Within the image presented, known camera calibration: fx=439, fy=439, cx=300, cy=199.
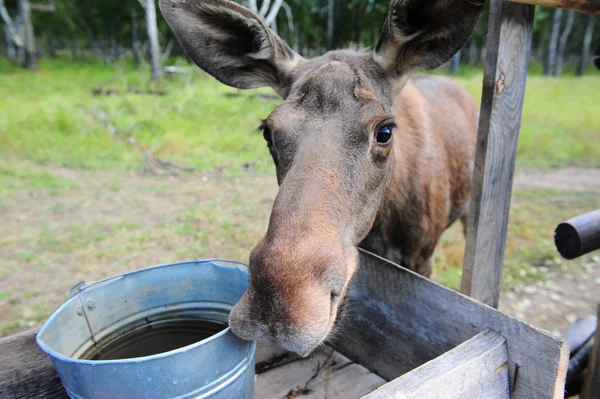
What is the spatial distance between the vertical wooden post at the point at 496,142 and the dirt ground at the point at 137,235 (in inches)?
106

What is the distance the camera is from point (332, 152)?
221 cm

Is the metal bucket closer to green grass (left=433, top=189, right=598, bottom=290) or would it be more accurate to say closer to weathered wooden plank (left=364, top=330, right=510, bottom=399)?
weathered wooden plank (left=364, top=330, right=510, bottom=399)

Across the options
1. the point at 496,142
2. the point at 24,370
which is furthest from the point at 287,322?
the point at 496,142

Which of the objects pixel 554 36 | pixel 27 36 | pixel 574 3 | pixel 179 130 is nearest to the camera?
pixel 574 3

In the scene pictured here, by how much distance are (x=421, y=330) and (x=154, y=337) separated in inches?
56.9

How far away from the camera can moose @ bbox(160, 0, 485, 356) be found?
171 cm

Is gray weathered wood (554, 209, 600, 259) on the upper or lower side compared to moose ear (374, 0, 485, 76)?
lower

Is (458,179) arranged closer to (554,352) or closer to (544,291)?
(544,291)

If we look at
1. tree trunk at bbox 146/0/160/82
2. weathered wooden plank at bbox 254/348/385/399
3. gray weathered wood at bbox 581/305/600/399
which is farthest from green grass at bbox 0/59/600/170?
gray weathered wood at bbox 581/305/600/399

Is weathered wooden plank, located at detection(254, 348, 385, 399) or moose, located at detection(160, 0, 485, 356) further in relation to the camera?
weathered wooden plank, located at detection(254, 348, 385, 399)

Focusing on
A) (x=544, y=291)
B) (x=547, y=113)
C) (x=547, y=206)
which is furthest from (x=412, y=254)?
(x=547, y=113)

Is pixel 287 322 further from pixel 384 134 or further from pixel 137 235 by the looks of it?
pixel 137 235

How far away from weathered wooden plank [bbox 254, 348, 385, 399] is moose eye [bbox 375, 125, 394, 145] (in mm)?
1437

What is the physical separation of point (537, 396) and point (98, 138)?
11823 mm
